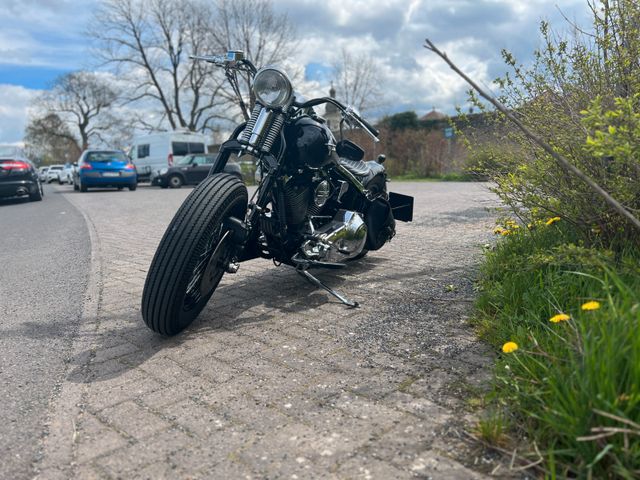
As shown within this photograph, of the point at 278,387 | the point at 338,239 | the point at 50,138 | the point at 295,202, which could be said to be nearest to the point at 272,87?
the point at 295,202

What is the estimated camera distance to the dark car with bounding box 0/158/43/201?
13614mm

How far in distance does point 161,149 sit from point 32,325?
23.1 meters

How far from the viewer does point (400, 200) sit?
5.31m

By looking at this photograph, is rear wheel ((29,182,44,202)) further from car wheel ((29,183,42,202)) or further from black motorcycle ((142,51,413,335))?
black motorcycle ((142,51,413,335))

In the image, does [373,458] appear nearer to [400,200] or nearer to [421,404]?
[421,404]

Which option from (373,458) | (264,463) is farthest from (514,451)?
(264,463)

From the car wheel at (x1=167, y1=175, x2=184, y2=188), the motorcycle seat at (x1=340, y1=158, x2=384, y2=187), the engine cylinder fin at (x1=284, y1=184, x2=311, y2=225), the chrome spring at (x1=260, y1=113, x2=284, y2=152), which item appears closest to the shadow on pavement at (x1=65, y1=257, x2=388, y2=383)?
the engine cylinder fin at (x1=284, y1=184, x2=311, y2=225)

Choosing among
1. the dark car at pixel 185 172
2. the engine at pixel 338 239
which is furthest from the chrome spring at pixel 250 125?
the dark car at pixel 185 172

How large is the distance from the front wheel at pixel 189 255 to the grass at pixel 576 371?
1.58 m

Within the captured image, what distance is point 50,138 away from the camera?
6469 cm

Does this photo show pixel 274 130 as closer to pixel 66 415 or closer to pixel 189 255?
pixel 189 255

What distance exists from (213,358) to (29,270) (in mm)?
3611

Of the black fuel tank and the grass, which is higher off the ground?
the black fuel tank

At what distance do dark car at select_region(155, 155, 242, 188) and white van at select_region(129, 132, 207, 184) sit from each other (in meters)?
1.47
